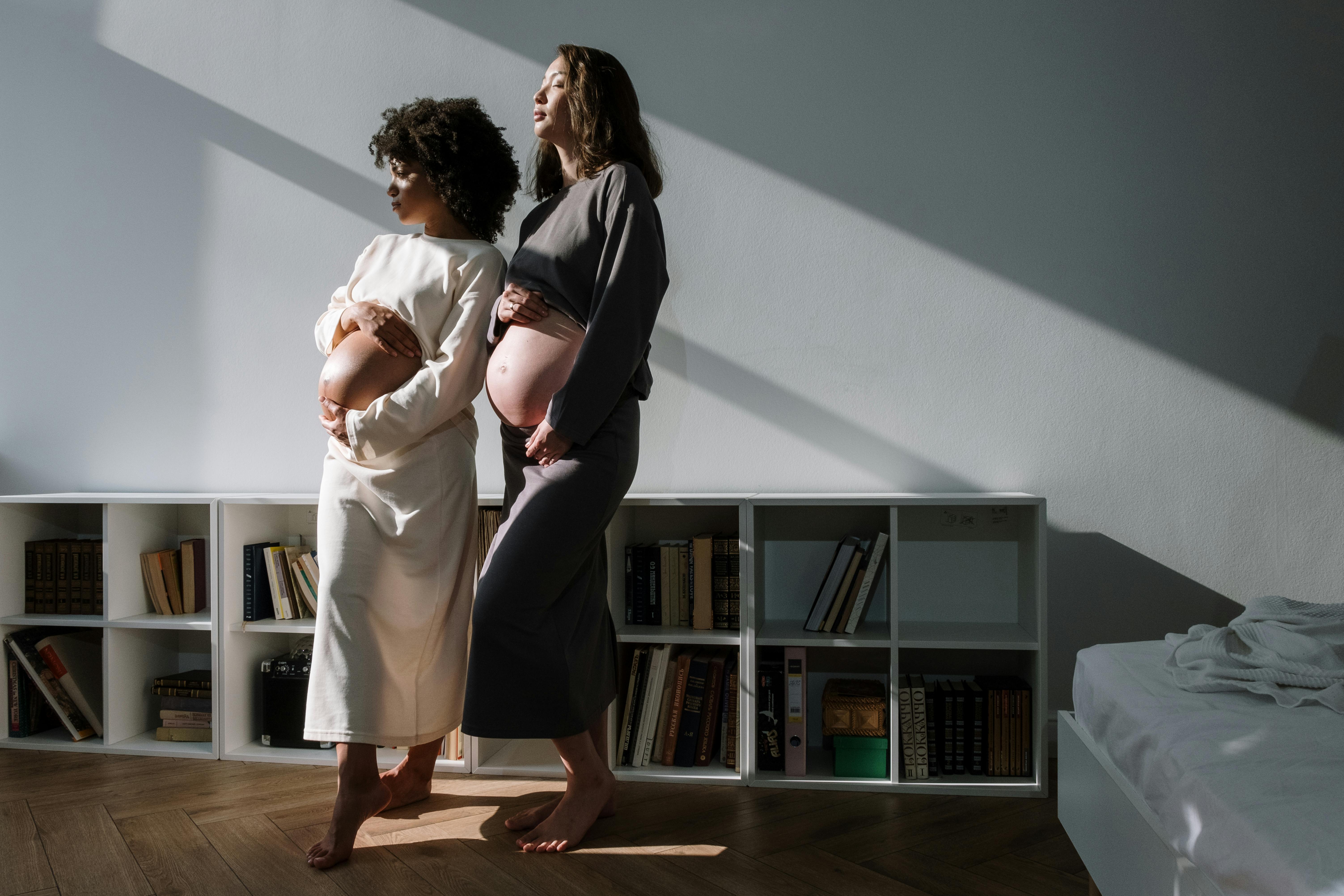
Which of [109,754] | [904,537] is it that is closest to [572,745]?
[904,537]

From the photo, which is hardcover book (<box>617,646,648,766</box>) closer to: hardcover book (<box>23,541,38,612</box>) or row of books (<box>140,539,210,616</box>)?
row of books (<box>140,539,210,616</box>)

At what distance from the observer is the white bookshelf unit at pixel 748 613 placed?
2248 mm

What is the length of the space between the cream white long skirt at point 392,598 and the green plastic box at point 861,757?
95cm

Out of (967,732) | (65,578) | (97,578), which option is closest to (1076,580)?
(967,732)

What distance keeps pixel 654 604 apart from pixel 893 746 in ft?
2.27

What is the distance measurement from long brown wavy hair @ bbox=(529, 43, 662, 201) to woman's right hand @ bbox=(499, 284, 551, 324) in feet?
1.05

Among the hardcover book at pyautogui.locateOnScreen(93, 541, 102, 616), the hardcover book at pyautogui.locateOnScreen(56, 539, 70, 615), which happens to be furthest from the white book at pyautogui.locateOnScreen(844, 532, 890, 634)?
the hardcover book at pyautogui.locateOnScreen(56, 539, 70, 615)

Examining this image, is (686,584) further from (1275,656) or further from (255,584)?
(1275,656)

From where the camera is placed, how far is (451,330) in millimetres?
1965

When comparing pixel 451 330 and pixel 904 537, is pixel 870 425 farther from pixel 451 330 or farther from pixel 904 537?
pixel 451 330

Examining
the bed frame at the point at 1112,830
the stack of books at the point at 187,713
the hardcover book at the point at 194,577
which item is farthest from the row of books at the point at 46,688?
the bed frame at the point at 1112,830

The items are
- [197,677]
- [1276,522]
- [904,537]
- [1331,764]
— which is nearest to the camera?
[1331,764]

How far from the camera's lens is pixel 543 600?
182 cm

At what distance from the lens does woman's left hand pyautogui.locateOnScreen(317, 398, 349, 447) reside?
6.32 ft
